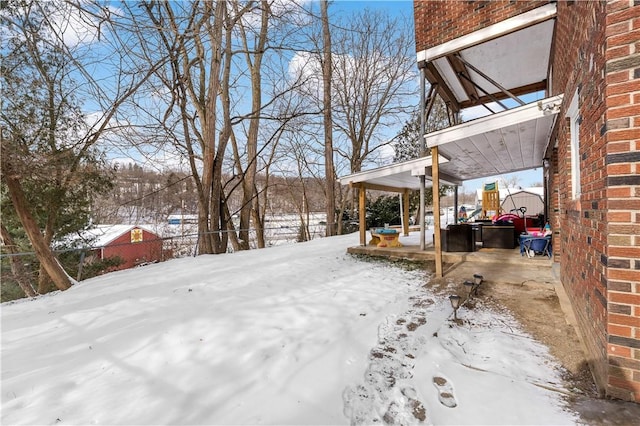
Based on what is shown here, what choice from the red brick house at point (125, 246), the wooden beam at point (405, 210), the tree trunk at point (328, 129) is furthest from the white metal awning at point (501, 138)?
the red brick house at point (125, 246)

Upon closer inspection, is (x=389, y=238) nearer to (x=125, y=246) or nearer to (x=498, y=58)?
(x=498, y=58)

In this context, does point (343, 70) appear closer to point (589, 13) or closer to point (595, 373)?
point (589, 13)

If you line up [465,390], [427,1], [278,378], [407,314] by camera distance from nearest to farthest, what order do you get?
1. [465,390]
2. [278,378]
3. [407,314]
4. [427,1]

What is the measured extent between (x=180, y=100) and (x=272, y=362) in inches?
371

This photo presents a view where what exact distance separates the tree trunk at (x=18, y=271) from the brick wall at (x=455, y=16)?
12.4 meters

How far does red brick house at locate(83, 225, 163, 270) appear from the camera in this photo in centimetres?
1037

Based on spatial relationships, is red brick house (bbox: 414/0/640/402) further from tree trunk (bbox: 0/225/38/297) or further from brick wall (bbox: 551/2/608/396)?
tree trunk (bbox: 0/225/38/297)

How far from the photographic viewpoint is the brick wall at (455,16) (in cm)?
527

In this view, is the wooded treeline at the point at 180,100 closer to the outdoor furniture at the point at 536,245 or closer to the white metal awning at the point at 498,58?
the white metal awning at the point at 498,58

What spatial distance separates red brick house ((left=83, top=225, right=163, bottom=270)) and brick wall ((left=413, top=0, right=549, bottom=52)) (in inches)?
344

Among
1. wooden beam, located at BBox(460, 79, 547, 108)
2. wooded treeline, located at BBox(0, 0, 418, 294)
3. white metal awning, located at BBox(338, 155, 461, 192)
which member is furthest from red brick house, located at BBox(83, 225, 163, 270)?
wooden beam, located at BBox(460, 79, 547, 108)

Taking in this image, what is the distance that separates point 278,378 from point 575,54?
4.15 m

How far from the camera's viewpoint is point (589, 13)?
2285mm

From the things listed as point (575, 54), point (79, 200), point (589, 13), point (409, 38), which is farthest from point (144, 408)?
point (409, 38)
